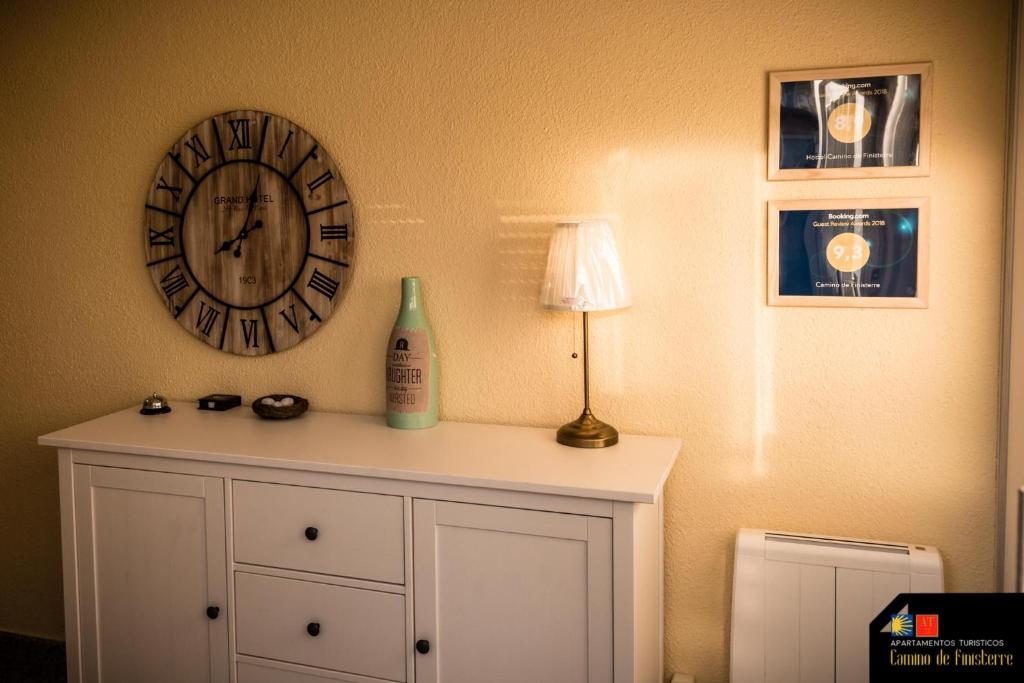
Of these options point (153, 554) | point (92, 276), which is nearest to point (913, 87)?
point (153, 554)

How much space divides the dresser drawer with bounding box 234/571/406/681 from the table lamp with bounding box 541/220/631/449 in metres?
0.80

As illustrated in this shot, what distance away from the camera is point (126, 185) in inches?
111

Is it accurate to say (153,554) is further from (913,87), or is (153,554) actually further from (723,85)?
(913,87)

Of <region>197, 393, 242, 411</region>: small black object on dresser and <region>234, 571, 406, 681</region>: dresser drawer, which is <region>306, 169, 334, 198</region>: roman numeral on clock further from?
<region>234, 571, 406, 681</region>: dresser drawer

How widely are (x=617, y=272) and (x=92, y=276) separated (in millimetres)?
1775

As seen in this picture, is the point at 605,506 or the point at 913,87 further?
the point at 913,87

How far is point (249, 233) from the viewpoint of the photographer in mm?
2693

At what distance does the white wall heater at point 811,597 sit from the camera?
2.09m

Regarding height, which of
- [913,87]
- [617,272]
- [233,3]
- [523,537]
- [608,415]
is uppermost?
[233,3]

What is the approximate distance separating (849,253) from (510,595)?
3.68ft

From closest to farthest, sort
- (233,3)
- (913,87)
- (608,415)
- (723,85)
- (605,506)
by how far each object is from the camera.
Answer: (605,506) → (913,87) → (723,85) → (608,415) → (233,3)

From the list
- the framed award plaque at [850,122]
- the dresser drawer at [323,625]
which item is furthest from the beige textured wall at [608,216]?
the dresser drawer at [323,625]

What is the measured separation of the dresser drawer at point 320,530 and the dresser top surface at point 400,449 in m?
0.08

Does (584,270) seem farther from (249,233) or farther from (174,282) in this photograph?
(174,282)
